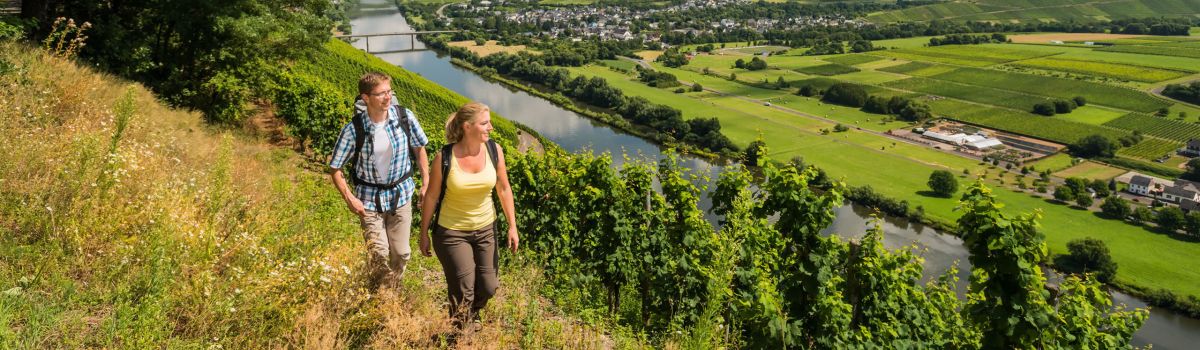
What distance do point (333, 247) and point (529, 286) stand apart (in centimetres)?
146

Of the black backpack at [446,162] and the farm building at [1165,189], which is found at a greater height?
the black backpack at [446,162]

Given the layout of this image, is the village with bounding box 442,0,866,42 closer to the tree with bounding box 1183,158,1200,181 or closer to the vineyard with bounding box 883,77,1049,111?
the vineyard with bounding box 883,77,1049,111

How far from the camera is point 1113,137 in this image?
167ft

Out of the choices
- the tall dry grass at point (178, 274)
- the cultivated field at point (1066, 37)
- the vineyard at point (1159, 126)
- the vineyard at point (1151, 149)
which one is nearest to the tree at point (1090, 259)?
the vineyard at point (1151, 149)

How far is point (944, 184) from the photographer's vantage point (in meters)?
38.3

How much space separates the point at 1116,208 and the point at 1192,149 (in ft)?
63.5

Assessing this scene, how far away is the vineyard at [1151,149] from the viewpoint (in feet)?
157

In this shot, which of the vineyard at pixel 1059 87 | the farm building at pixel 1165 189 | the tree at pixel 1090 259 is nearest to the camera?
the tree at pixel 1090 259

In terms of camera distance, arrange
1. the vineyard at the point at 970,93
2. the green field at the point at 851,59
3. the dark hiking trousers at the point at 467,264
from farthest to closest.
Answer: the green field at the point at 851,59
the vineyard at the point at 970,93
the dark hiking trousers at the point at 467,264

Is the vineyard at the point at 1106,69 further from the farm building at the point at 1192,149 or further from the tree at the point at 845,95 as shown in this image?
the tree at the point at 845,95

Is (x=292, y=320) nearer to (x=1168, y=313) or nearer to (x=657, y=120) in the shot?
(x=1168, y=313)

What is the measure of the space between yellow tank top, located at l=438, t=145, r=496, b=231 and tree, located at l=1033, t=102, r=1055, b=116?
67.2 m

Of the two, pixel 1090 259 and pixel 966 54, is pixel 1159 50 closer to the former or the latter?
pixel 966 54

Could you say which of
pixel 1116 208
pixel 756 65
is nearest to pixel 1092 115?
pixel 1116 208
